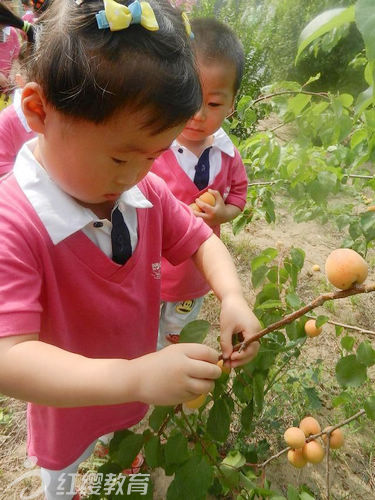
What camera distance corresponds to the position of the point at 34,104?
78 cm

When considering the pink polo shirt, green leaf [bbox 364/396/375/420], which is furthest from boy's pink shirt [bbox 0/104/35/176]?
green leaf [bbox 364/396/375/420]

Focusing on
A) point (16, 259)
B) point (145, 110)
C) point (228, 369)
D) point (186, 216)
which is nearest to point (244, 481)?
point (228, 369)

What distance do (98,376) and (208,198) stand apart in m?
0.98

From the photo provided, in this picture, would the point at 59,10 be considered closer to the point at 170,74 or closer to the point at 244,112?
the point at 170,74

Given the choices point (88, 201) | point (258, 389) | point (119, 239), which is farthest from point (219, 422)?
point (88, 201)

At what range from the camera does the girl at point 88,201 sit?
28.3 inches

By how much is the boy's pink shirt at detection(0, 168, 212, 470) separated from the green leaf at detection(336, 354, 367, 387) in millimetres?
464

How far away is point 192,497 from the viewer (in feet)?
3.10

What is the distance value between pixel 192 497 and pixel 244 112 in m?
1.51

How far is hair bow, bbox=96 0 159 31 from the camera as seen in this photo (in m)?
0.71

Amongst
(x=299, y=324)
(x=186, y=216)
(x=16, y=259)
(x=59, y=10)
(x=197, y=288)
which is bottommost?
(x=197, y=288)

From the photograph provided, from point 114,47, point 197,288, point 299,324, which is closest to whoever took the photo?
point 114,47

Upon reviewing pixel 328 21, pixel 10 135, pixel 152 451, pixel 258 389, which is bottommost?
pixel 152 451

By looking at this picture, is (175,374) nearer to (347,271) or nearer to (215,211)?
(347,271)
